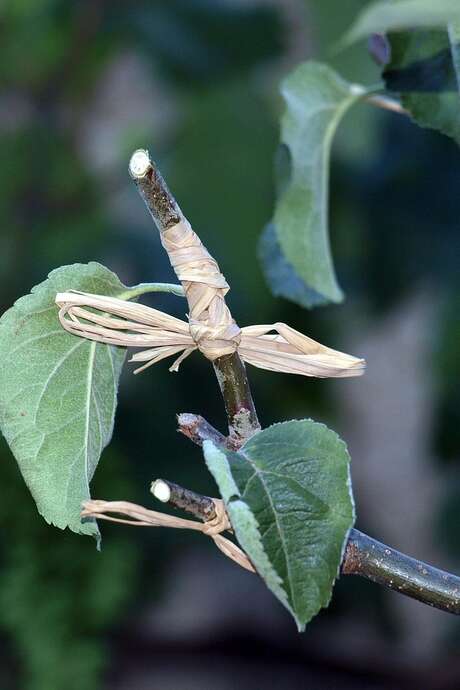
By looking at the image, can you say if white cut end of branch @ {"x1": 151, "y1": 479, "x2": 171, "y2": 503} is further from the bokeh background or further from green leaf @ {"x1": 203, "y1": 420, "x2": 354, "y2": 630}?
the bokeh background

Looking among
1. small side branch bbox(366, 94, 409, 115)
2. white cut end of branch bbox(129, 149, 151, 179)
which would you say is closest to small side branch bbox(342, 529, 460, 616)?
white cut end of branch bbox(129, 149, 151, 179)

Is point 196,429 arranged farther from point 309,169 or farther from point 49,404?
point 309,169

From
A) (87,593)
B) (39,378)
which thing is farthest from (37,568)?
(39,378)

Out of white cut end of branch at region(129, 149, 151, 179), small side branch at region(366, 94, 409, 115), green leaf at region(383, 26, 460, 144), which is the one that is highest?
white cut end of branch at region(129, 149, 151, 179)

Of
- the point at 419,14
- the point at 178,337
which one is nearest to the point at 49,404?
the point at 178,337

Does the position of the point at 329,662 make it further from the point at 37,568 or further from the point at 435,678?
the point at 37,568

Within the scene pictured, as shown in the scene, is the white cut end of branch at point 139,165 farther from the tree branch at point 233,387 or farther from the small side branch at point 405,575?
the small side branch at point 405,575
